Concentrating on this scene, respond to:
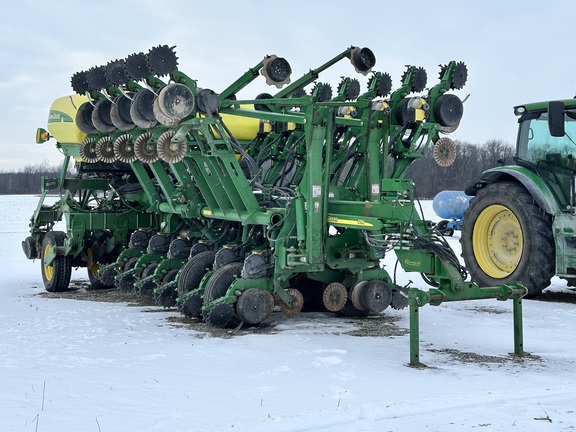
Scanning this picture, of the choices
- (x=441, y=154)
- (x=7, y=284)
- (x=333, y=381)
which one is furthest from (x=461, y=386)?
(x=7, y=284)

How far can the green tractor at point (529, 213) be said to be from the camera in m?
9.07

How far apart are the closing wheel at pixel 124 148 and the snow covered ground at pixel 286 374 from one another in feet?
6.37

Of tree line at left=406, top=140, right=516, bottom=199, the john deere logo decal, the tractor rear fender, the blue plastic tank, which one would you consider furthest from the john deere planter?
tree line at left=406, top=140, right=516, bottom=199

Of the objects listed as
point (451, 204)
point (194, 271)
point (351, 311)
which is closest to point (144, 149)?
point (194, 271)

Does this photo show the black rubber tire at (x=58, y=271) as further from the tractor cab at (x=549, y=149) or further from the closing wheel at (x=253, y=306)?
the tractor cab at (x=549, y=149)

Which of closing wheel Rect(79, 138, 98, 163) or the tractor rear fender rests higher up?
closing wheel Rect(79, 138, 98, 163)

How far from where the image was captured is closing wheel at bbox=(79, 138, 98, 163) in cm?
1038

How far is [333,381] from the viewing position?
541cm

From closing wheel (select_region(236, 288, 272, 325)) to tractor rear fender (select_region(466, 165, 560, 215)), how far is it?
3710mm

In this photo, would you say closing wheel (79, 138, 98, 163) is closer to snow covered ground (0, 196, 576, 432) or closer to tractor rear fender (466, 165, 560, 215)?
snow covered ground (0, 196, 576, 432)

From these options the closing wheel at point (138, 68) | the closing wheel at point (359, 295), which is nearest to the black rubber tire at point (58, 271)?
the closing wheel at point (138, 68)

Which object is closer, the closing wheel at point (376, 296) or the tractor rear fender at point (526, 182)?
the closing wheel at point (376, 296)

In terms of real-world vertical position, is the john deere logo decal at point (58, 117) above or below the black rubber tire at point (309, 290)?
above

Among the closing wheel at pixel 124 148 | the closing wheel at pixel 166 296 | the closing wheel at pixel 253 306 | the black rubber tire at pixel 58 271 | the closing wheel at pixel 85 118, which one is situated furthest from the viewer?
the black rubber tire at pixel 58 271
